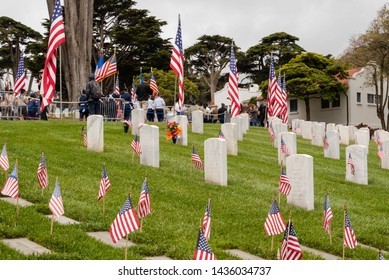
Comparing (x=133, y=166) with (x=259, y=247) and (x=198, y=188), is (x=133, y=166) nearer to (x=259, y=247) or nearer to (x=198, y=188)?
(x=198, y=188)

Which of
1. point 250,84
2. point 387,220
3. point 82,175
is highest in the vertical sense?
point 250,84

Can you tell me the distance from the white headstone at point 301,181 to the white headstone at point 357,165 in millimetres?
4535

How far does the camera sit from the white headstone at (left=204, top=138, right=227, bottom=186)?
12430 millimetres

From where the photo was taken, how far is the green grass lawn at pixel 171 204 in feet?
24.1

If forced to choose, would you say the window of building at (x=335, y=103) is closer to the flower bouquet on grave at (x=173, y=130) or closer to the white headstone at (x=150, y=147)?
the flower bouquet on grave at (x=173, y=130)

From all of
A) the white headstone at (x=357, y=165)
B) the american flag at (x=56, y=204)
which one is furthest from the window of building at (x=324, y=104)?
the american flag at (x=56, y=204)

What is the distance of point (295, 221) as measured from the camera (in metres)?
9.68

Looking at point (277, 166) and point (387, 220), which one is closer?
point (387, 220)

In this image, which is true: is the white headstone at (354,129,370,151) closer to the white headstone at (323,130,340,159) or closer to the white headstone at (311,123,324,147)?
the white headstone at (311,123,324,147)

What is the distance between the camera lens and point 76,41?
1350 inches

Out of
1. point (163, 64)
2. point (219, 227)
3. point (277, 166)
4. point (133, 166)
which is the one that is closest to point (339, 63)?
point (163, 64)

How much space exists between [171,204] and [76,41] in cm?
2616

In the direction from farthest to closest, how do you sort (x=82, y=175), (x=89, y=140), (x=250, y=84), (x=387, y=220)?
(x=250, y=84), (x=89, y=140), (x=82, y=175), (x=387, y=220)
